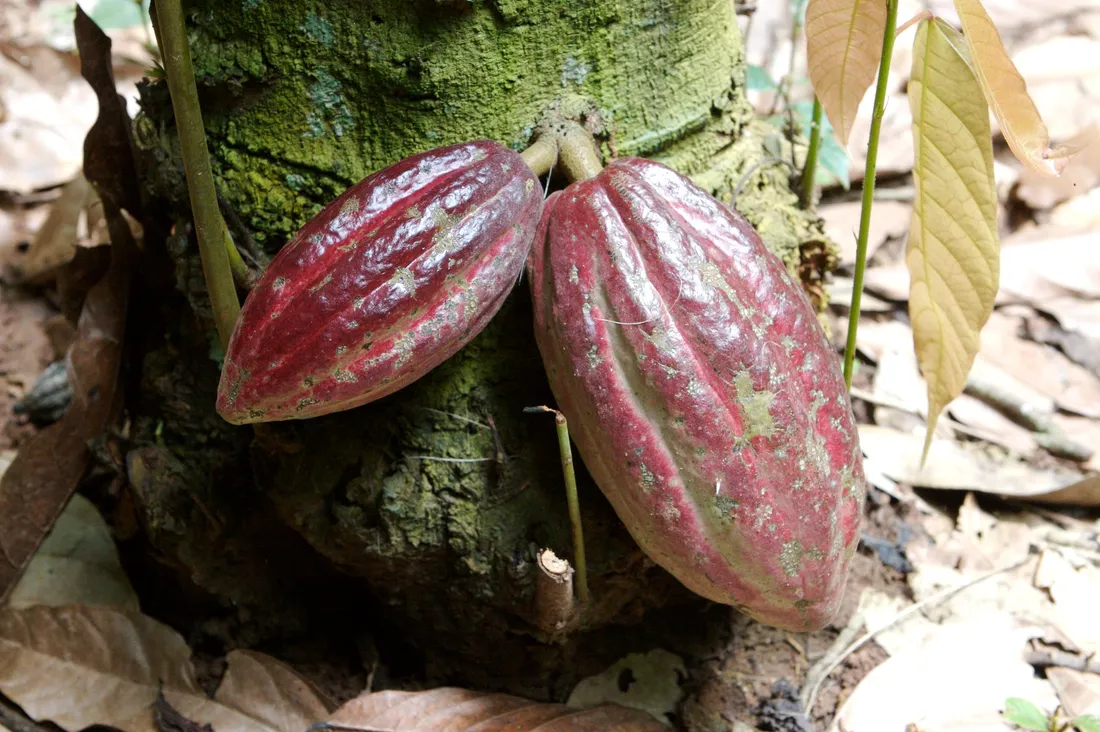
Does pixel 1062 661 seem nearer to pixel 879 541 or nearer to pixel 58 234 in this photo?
pixel 879 541

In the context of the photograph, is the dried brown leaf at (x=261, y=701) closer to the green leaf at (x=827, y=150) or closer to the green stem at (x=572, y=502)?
the green stem at (x=572, y=502)

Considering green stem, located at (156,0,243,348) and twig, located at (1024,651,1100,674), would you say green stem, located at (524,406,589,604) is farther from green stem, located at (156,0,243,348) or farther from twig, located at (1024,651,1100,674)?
twig, located at (1024,651,1100,674)

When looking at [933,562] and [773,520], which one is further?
[933,562]

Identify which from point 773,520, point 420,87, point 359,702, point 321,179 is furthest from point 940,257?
point 359,702

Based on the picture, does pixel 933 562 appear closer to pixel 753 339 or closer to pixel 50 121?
pixel 753 339

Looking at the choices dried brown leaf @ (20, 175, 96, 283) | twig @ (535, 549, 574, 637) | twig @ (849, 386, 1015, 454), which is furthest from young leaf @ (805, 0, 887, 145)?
dried brown leaf @ (20, 175, 96, 283)

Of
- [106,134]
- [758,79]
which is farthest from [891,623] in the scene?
[106,134]
